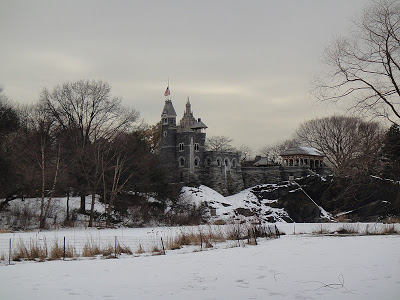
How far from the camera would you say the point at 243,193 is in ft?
174

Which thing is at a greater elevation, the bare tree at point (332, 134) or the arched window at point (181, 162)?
the bare tree at point (332, 134)

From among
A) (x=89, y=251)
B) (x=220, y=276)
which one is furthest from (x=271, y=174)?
(x=220, y=276)

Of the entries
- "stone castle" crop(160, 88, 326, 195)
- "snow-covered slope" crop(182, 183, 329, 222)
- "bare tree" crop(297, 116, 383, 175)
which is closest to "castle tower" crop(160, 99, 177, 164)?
"stone castle" crop(160, 88, 326, 195)

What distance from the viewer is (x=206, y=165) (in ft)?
175

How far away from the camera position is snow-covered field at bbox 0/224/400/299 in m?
8.42

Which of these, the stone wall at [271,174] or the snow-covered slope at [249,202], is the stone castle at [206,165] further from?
the snow-covered slope at [249,202]

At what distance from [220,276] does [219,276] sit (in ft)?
0.08

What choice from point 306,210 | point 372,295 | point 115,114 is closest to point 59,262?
point 372,295

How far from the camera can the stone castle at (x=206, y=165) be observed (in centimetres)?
5188

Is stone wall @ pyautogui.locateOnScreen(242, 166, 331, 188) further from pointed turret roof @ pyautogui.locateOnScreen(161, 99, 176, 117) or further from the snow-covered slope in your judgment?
pointed turret roof @ pyautogui.locateOnScreen(161, 99, 176, 117)

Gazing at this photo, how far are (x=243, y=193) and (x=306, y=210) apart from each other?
8.21 meters

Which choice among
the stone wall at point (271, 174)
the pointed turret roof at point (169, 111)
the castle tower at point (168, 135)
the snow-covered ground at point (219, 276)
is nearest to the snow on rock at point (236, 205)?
the stone wall at point (271, 174)

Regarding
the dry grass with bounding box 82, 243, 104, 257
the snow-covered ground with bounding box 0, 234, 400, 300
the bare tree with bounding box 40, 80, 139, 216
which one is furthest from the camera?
the bare tree with bounding box 40, 80, 139, 216

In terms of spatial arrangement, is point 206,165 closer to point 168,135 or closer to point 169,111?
point 168,135
